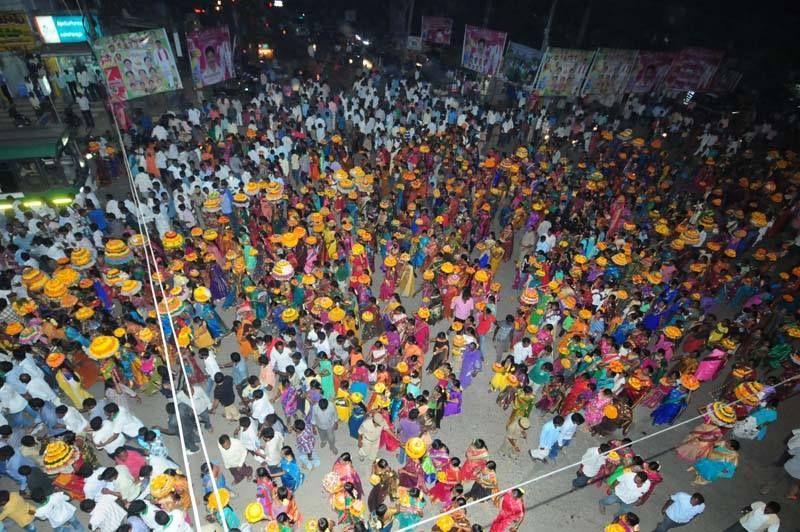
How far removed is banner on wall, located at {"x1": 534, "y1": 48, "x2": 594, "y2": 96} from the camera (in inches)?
661

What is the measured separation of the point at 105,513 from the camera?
4.51 meters

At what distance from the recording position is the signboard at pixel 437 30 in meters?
22.2

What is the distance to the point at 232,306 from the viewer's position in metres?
9.12

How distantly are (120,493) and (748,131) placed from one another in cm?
2369

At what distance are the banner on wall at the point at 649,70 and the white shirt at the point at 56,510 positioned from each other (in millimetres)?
22043

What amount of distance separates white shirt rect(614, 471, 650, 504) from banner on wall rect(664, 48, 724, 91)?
19.5 meters

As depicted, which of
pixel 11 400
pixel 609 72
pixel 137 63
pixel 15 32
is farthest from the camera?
pixel 609 72

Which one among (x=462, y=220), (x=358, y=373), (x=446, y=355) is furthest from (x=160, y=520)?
(x=462, y=220)

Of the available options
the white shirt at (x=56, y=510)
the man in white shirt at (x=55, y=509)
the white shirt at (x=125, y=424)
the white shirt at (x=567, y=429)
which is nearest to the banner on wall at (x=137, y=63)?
the white shirt at (x=125, y=424)

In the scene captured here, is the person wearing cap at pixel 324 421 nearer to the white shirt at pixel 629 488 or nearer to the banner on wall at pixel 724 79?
the white shirt at pixel 629 488

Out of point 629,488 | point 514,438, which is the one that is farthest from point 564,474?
point 629,488

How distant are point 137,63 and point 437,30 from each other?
1535cm

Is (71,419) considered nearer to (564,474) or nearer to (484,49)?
(564,474)

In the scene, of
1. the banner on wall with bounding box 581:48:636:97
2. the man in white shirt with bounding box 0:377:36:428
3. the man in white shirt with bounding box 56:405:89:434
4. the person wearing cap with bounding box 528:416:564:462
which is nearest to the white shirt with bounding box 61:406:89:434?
the man in white shirt with bounding box 56:405:89:434
